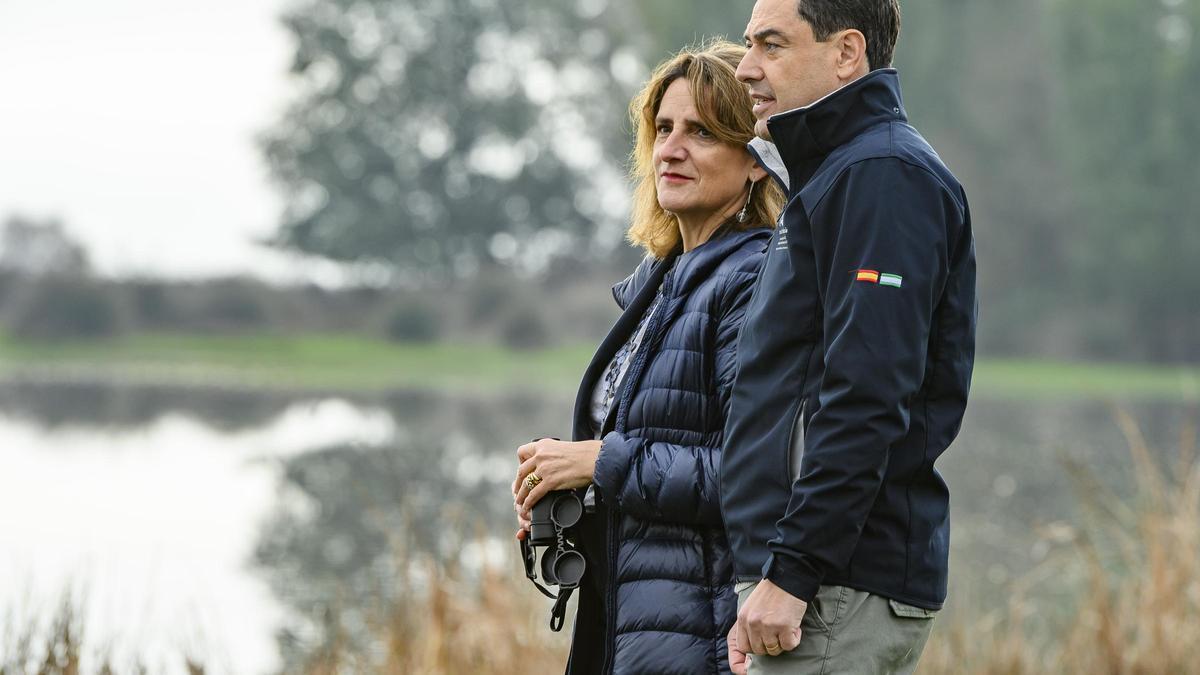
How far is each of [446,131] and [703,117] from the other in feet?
121

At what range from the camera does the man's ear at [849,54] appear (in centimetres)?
210

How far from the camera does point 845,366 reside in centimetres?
192

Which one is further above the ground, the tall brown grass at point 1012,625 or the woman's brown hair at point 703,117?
the woman's brown hair at point 703,117

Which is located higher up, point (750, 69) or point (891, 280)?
point (750, 69)

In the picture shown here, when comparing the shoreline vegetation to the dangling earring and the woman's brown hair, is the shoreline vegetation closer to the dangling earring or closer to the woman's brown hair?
the woman's brown hair

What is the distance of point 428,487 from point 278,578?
136 inches

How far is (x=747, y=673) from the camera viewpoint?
82.5 inches

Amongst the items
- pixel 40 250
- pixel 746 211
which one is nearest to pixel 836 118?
pixel 746 211

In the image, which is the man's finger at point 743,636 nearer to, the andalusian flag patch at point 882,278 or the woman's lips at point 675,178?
the andalusian flag patch at point 882,278

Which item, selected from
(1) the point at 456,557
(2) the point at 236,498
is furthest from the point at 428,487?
(1) the point at 456,557

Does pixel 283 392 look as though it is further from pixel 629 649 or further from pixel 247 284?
pixel 629 649

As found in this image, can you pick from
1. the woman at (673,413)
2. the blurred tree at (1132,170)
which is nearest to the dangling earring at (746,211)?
the woman at (673,413)

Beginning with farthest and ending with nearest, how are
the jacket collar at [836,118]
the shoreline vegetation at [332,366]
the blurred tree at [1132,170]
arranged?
the blurred tree at [1132,170], the shoreline vegetation at [332,366], the jacket collar at [836,118]

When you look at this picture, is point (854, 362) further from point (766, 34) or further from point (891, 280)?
point (766, 34)
